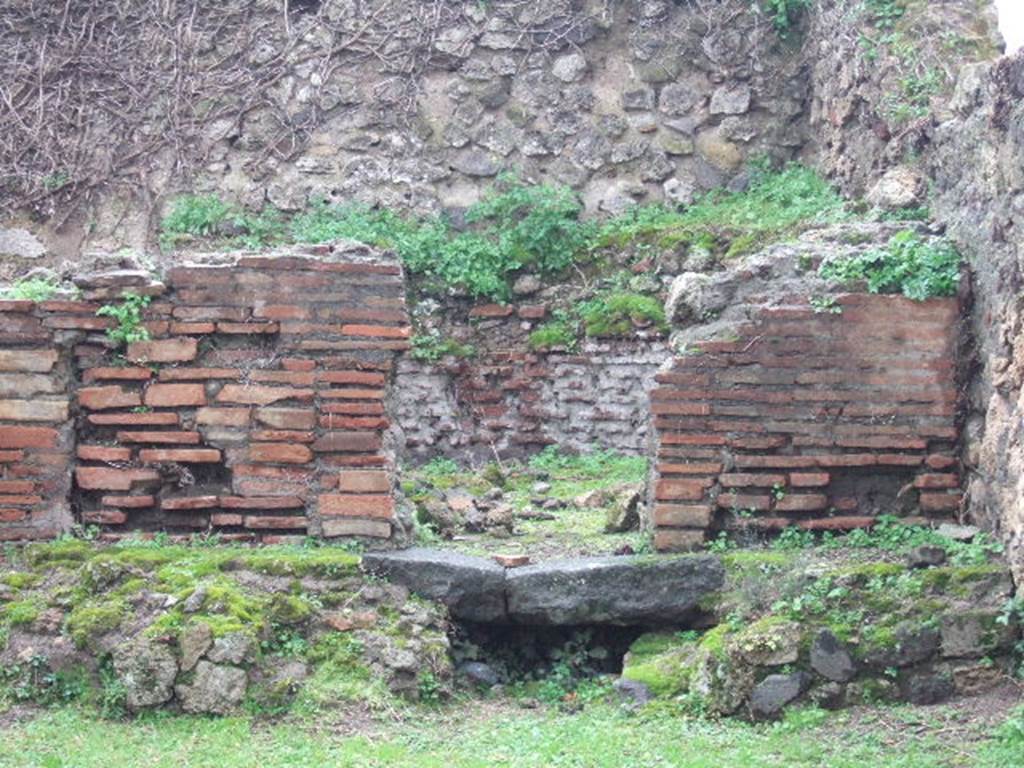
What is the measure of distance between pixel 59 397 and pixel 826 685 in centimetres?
377

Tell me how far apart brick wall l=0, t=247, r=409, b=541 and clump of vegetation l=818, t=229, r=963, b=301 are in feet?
7.20

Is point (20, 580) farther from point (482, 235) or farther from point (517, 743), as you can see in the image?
point (482, 235)

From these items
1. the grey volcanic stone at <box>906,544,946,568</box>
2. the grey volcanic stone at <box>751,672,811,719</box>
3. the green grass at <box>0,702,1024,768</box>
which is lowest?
the green grass at <box>0,702,1024,768</box>

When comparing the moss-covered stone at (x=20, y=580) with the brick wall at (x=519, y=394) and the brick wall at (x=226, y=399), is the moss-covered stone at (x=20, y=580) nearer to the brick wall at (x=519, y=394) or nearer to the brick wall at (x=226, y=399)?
the brick wall at (x=226, y=399)

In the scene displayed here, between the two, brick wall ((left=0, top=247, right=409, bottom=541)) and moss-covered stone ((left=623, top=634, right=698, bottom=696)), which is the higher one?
brick wall ((left=0, top=247, right=409, bottom=541))

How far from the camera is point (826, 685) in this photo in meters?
5.98

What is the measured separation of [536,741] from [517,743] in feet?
0.24

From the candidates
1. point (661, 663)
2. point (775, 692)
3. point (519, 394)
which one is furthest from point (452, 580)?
point (519, 394)

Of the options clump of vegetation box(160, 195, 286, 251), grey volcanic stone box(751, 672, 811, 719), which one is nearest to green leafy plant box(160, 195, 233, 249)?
clump of vegetation box(160, 195, 286, 251)

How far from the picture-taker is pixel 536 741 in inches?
225

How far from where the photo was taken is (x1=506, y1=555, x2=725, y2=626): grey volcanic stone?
22.0 feet

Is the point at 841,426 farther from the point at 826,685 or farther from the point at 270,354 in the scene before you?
the point at 270,354

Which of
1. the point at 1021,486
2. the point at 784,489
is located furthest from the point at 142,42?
the point at 1021,486

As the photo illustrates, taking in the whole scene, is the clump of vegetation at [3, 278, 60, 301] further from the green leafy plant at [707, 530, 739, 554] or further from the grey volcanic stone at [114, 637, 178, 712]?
the green leafy plant at [707, 530, 739, 554]
